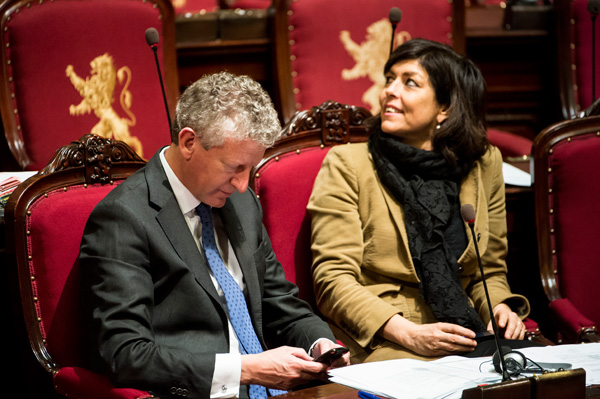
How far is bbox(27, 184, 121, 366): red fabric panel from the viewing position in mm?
1365

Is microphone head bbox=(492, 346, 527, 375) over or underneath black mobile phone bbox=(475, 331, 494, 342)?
over

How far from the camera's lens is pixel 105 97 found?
2.16 m

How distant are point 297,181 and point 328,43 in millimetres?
784

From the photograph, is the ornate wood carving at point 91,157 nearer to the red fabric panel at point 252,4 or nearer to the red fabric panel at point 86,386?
the red fabric panel at point 86,386

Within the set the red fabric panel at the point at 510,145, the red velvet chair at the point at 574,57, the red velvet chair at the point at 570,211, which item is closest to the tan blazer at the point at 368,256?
the red velvet chair at the point at 570,211

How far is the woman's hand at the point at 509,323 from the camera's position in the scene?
1.64 meters

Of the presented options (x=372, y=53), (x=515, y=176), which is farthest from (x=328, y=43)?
(x=515, y=176)

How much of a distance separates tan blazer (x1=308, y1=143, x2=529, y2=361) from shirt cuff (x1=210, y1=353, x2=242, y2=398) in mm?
418

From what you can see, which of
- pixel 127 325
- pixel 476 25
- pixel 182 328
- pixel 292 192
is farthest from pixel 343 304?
pixel 476 25

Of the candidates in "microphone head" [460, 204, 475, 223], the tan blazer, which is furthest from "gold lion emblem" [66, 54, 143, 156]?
"microphone head" [460, 204, 475, 223]

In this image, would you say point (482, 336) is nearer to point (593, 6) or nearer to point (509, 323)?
point (509, 323)

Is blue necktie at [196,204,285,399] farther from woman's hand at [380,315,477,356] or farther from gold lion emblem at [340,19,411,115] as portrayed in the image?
gold lion emblem at [340,19,411,115]

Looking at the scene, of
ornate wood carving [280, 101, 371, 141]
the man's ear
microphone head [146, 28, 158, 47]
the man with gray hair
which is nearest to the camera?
the man with gray hair

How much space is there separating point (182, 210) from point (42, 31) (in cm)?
98
